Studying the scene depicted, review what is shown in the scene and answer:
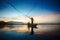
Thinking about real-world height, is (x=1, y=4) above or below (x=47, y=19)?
above

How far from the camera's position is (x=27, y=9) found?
5.63ft

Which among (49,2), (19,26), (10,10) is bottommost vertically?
(19,26)

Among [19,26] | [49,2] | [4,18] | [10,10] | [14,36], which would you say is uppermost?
[49,2]

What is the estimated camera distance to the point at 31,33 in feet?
5.57

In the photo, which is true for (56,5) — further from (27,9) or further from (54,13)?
(27,9)

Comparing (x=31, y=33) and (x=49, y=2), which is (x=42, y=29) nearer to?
(x=31, y=33)

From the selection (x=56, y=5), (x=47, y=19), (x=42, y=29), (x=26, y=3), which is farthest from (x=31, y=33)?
(x=56, y=5)

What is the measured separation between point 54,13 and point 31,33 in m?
0.45

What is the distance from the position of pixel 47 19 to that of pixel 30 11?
0.27 meters

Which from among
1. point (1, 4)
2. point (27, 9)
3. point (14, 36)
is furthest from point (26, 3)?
point (14, 36)

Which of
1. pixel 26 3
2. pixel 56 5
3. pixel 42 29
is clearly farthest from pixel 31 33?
pixel 56 5

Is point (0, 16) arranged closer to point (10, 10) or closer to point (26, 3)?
point (10, 10)

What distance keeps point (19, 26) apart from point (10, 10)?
0.26 metres

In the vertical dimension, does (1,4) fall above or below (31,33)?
above
